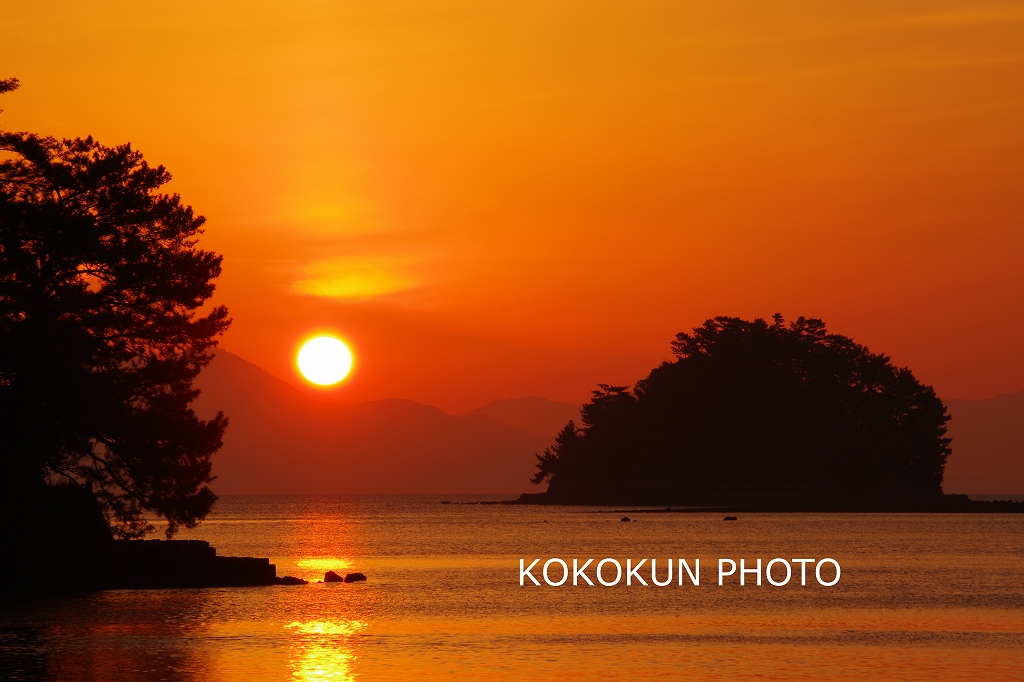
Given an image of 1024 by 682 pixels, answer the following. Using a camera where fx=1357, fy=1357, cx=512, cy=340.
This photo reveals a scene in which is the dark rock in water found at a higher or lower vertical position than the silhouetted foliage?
lower

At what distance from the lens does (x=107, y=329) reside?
179 ft

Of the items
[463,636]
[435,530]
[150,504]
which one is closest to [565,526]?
[435,530]

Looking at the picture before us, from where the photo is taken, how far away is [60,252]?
5325cm

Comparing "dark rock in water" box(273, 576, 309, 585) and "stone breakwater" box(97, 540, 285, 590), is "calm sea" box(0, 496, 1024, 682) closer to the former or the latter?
"dark rock in water" box(273, 576, 309, 585)

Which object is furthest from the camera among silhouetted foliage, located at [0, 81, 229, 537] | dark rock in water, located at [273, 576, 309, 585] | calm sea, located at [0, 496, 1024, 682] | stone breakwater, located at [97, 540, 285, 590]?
dark rock in water, located at [273, 576, 309, 585]

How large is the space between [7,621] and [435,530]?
100 metres

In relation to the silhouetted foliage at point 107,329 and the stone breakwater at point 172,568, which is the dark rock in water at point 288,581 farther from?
the silhouetted foliage at point 107,329

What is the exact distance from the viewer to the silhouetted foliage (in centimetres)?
4962

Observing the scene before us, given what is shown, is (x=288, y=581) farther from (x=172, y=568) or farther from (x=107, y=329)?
(x=107, y=329)

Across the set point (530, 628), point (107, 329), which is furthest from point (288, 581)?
point (530, 628)

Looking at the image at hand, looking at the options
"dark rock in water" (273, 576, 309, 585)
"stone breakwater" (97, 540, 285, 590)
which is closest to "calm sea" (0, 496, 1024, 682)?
"dark rock in water" (273, 576, 309, 585)

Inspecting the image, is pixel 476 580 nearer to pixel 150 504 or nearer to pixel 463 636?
pixel 150 504

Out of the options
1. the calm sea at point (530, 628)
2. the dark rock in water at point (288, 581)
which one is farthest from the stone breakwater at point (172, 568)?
the calm sea at point (530, 628)

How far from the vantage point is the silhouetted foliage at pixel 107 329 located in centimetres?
4962
